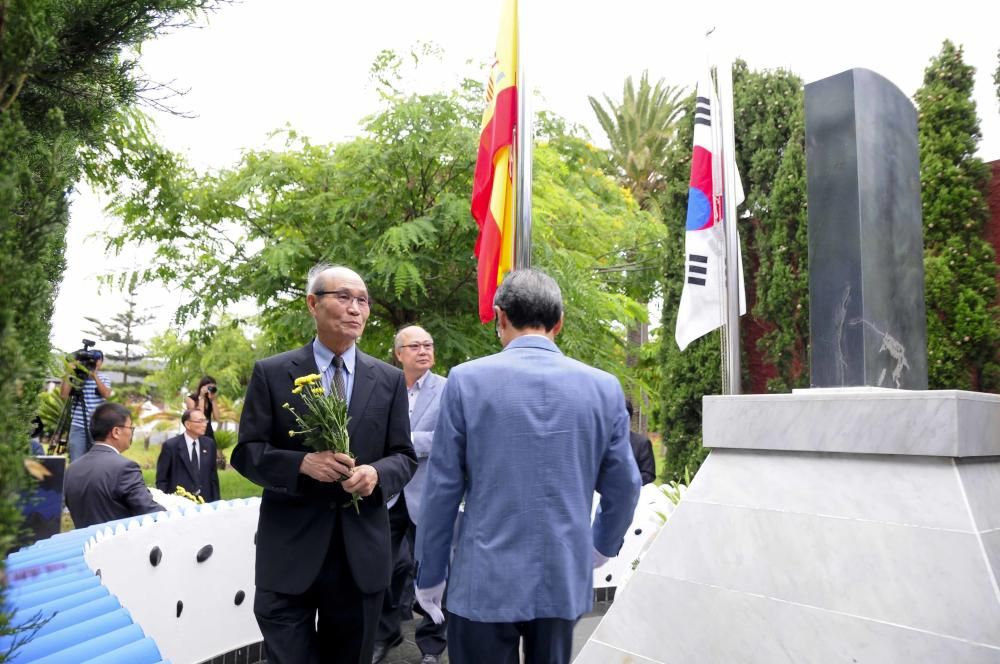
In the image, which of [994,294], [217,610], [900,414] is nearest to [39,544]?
[217,610]

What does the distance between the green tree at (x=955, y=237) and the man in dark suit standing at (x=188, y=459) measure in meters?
6.71

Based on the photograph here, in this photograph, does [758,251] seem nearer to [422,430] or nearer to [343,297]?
[422,430]

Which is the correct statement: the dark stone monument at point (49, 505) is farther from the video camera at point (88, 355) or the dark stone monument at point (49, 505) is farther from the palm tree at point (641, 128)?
the palm tree at point (641, 128)

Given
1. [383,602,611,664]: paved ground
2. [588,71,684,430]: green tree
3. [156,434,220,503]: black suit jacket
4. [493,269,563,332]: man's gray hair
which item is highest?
[588,71,684,430]: green tree

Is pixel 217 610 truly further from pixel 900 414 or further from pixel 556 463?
pixel 900 414

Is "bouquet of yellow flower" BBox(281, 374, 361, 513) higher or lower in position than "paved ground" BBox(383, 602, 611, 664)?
higher

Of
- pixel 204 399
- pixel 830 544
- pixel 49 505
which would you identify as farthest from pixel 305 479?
pixel 204 399

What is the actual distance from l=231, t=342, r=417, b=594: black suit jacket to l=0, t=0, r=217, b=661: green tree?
116cm

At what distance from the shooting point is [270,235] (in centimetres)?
968

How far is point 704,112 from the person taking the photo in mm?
7105

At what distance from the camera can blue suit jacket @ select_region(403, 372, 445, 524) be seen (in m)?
5.03

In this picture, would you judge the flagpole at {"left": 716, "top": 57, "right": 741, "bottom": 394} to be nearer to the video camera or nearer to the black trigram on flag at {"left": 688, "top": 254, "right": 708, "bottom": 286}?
the black trigram on flag at {"left": 688, "top": 254, "right": 708, "bottom": 286}

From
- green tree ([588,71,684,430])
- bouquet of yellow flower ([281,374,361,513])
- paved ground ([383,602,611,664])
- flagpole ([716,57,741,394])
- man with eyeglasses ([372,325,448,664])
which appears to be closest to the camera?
bouquet of yellow flower ([281,374,361,513])

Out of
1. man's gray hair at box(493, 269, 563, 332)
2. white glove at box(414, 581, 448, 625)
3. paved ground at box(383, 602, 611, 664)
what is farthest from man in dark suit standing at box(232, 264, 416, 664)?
paved ground at box(383, 602, 611, 664)
